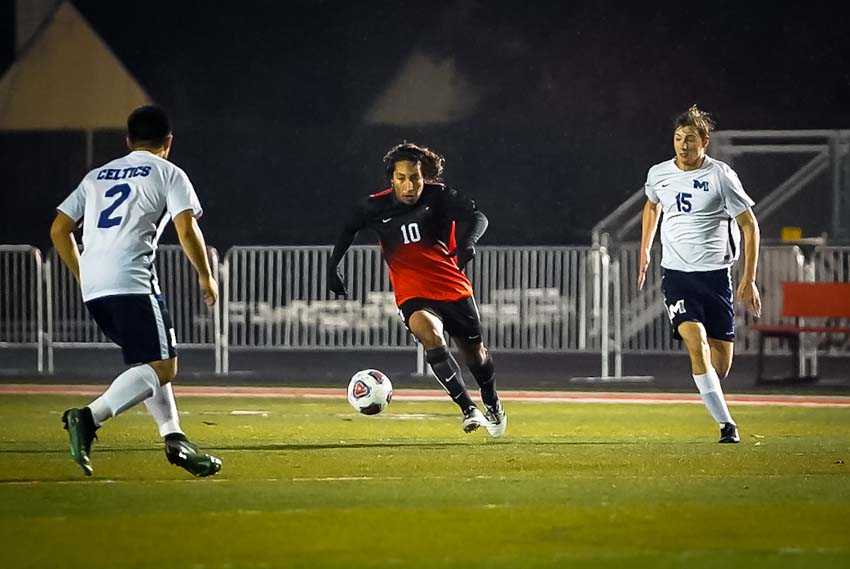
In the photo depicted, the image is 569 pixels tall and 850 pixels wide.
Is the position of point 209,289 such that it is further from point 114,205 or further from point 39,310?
point 39,310

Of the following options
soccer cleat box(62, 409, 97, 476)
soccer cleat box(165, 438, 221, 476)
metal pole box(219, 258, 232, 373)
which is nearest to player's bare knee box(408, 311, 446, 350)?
soccer cleat box(165, 438, 221, 476)

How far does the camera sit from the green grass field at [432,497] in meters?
8.30

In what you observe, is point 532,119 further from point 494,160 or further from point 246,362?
point 246,362

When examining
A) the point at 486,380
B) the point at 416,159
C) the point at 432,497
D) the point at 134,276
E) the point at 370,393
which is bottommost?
the point at 432,497

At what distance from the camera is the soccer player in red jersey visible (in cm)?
1396

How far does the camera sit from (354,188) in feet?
106

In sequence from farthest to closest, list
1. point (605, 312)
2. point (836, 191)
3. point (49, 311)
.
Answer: point (836, 191)
point (49, 311)
point (605, 312)

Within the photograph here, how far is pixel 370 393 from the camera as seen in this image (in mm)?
14711

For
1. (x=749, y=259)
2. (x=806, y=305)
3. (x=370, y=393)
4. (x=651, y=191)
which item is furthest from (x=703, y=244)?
(x=806, y=305)

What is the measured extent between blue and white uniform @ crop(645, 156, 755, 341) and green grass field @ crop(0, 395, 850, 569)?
992 mm

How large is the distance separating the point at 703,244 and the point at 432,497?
429 centimetres

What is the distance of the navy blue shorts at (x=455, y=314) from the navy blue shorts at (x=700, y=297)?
1.42 metres

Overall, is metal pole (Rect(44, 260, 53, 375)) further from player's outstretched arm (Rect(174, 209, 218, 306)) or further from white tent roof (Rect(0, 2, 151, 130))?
player's outstretched arm (Rect(174, 209, 218, 306))

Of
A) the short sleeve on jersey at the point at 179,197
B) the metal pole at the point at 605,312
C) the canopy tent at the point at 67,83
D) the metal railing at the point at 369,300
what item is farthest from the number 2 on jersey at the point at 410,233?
the canopy tent at the point at 67,83
